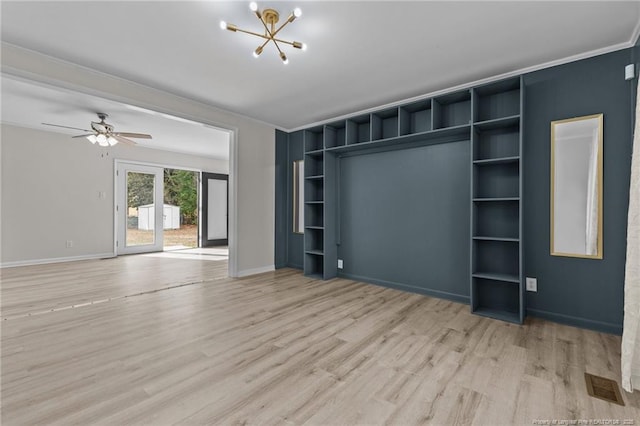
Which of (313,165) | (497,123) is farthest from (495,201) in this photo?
(313,165)

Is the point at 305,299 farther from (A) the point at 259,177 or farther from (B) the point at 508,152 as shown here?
(B) the point at 508,152

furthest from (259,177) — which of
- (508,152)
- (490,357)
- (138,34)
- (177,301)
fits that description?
(490,357)

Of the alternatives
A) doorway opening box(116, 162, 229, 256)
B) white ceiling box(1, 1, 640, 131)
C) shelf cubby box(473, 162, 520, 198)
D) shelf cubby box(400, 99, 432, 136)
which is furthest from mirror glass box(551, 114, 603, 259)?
doorway opening box(116, 162, 229, 256)

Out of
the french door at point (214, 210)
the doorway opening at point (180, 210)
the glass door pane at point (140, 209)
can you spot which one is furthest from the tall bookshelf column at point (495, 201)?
the doorway opening at point (180, 210)

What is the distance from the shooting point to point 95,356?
7.07ft

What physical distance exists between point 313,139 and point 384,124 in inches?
51.2

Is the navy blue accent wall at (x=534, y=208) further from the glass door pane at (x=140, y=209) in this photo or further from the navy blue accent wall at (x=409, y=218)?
the glass door pane at (x=140, y=209)

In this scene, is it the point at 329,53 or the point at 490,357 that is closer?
the point at 490,357

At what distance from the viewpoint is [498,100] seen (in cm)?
319

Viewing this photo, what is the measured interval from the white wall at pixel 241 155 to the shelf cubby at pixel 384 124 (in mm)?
2068

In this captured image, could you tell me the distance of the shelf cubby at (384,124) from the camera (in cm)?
398

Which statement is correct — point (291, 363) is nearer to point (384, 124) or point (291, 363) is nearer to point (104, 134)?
point (384, 124)

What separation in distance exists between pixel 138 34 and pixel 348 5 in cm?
184

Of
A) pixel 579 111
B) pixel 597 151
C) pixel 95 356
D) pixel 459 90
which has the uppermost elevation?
pixel 459 90
